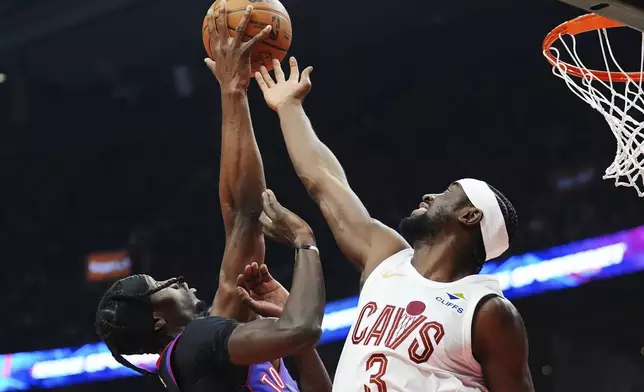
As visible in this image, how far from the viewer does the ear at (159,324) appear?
3.14 meters

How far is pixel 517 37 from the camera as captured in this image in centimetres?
856

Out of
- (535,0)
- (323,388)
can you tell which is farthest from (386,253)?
(535,0)

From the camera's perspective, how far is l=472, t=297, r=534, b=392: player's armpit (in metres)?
2.44

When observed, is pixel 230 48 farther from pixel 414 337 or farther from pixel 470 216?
pixel 414 337

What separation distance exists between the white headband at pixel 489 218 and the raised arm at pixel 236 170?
84 centimetres

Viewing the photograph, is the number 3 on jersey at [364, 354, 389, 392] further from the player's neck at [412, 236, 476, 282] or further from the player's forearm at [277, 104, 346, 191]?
the player's forearm at [277, 104, 346, 191]

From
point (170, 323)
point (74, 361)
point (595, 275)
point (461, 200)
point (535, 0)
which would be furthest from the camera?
point (535, 0)

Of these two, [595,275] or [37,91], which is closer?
[595,275]

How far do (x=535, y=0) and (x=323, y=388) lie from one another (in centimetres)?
611

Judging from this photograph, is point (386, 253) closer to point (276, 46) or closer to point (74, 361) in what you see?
point (276, 46)

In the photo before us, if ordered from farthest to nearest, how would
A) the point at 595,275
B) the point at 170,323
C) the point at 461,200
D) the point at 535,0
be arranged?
the point at 535,0 → the point at 595,275 → the point at 170,323 → the point at 461,200

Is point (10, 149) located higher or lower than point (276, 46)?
higher

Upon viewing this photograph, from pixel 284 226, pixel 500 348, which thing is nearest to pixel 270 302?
pixel 284 226

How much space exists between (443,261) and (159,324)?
1.03 metres
